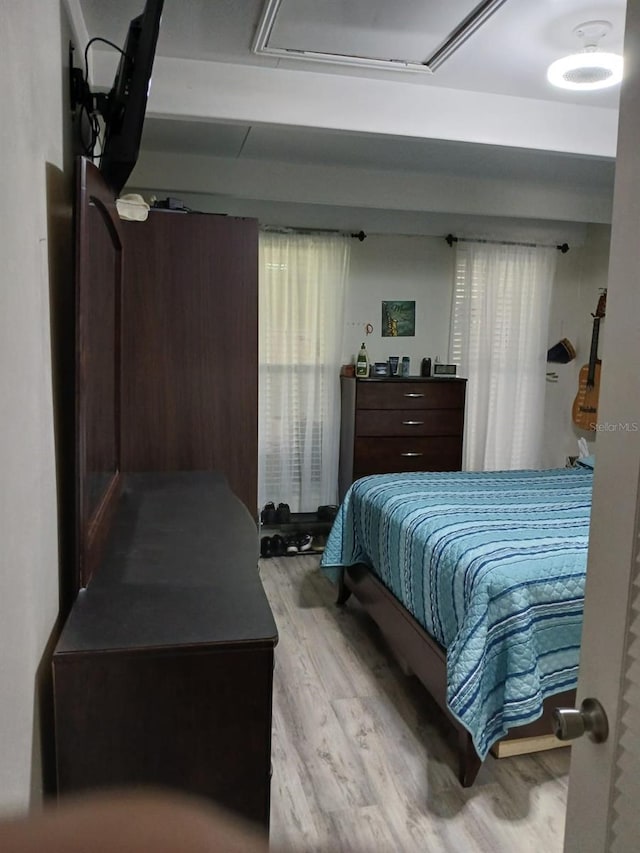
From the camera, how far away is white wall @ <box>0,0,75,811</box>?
862 mm

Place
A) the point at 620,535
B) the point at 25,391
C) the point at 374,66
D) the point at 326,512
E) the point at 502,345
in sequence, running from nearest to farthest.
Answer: the point at 620,535 < the point at 25,391 < the point at 374,66 < the point at 326,512 < the point at 502,345

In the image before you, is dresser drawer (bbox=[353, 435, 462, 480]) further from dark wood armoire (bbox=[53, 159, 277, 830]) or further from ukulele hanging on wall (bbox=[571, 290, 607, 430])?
dark wood armoire (bbox=[53, 159, 277, 830])

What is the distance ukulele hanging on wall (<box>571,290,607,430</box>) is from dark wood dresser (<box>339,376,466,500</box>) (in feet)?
3.83

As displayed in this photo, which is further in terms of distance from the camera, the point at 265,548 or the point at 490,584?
the point at 265,548

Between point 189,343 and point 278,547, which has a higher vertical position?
point 189,343

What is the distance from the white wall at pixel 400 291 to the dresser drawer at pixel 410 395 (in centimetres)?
44

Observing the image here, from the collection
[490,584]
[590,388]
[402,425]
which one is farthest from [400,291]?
[490,584]

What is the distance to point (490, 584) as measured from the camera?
80.3 inches

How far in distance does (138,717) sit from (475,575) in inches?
50.3

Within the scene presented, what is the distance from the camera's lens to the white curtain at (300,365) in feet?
14.1

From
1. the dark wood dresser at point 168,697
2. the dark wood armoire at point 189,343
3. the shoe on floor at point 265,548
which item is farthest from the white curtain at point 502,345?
the dark wood dresser at point 168,697

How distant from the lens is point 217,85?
250 centimetres

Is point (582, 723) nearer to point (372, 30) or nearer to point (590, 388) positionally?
point (372, 30)

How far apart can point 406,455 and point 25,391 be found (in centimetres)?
348
